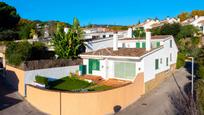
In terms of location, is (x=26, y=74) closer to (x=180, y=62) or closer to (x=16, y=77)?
(x=16, y=77)

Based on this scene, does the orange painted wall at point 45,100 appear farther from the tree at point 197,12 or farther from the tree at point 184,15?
the tree at point 184,15

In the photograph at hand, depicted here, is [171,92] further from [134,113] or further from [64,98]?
[64,98]

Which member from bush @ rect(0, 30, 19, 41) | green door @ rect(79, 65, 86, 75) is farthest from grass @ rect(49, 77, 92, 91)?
bush @ rect(0, 30, 19, 41)

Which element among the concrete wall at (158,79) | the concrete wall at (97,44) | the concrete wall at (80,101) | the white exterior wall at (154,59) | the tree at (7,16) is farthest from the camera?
the tree at (7,16)

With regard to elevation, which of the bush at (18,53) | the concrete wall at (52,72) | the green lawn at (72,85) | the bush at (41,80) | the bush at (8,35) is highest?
the bush at (8,35)

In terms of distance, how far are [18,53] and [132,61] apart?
12.9 meters

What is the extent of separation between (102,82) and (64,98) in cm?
851

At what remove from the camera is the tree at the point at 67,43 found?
33500 millimetres

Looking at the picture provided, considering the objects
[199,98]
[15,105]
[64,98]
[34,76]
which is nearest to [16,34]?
[34,76]

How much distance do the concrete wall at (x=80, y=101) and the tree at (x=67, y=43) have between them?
919cm

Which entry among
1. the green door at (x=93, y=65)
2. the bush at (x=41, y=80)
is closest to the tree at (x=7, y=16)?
the green door at (x=93, y=65)

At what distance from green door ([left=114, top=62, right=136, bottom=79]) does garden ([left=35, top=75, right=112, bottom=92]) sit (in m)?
3.19

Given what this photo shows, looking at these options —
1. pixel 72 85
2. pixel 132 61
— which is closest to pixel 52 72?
pixel 72 85

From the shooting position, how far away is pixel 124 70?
29859mm
